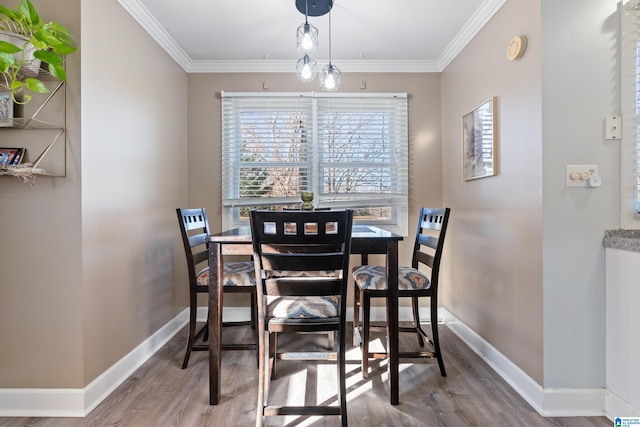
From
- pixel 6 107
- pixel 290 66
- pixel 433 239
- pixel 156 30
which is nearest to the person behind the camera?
pixel 6 107

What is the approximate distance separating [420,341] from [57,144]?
8.17ft

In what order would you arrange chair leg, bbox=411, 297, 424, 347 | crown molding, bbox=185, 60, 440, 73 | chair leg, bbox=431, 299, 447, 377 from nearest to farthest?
chair leg, bbox=431, 299, 447, 377 < chair leg, bbox=411, 297, 424, 347 < crown molding, bbox=185, 60, 440, 73

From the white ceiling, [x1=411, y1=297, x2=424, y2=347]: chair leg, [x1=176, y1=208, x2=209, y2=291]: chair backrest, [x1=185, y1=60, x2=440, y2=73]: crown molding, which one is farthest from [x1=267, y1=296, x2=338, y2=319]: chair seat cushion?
[x1=185, y1=60, x2=440, y2=73]: crown molding

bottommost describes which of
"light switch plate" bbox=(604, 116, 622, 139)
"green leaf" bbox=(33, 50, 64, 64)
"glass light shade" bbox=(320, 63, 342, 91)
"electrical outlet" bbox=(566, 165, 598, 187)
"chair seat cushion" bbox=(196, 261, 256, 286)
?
"chair seat cushion" bbox=(196, 261, 256, 286)

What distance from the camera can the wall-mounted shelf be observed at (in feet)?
5.35

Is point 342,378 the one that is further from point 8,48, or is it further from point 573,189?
point 8,48

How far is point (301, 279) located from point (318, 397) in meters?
0.79

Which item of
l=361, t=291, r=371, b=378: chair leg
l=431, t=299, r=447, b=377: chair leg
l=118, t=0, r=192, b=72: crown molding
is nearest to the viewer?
l=361, t=291, r=371, b=378: chair leg

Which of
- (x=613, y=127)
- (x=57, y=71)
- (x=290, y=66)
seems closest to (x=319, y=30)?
(x=290, y=66)

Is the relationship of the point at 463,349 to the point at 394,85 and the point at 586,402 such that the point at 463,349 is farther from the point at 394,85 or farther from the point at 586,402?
the point at 394,85

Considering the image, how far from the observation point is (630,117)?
5.24ft

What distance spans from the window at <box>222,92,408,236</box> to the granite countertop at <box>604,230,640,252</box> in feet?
A: 5.08

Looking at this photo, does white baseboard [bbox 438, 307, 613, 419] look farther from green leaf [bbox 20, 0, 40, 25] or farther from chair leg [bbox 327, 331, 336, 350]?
green leaf [bbox 20, 0, 40, 25]

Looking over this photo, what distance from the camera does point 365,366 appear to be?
6.40 feet
